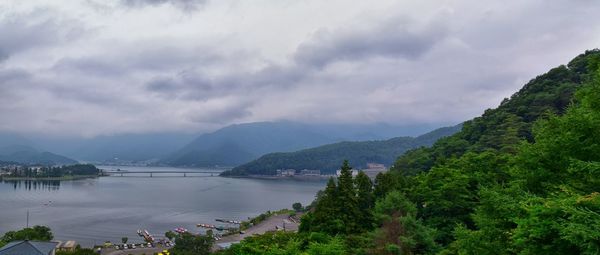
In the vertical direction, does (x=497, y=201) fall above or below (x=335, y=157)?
below

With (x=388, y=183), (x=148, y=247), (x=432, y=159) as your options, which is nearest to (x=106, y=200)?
(x=148, y=247)

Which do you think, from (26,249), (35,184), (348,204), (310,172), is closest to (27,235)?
(26,249)

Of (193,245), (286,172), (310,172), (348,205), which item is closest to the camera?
(348,205)

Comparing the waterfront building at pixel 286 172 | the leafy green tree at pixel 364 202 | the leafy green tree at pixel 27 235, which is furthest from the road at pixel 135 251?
the waterfront building at pixel 286 172

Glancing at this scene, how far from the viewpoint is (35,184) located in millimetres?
78688

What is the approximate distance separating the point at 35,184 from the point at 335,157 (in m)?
77.4

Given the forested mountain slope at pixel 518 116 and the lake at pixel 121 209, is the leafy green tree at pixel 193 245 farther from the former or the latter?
the forested mountain slope at pixel 518 116

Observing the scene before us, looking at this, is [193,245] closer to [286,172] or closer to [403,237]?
[403,237]

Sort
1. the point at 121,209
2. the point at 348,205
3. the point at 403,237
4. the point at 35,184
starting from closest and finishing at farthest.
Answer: the point at 403,237
the point at 348,205
the point at 121,209
the point at 35,184

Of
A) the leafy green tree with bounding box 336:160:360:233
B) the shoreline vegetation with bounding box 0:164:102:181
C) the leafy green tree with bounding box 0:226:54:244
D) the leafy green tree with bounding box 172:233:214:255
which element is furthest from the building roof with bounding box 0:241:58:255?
the shoreline vegetation with bounding box 0:164:102:181

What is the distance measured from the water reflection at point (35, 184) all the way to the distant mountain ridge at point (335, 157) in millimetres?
46912

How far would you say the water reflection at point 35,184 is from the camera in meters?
72.7

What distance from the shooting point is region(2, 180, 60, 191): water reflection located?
7270cm

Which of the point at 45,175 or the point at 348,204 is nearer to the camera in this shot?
the point at 348,204
